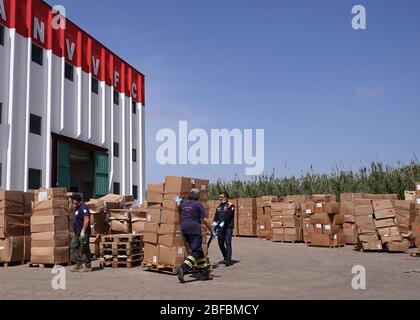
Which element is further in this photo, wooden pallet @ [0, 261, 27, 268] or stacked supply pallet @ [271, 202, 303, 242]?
stacked supply pallet @ [271, 202, 303, 242]

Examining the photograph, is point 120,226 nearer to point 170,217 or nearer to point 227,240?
point 227,240

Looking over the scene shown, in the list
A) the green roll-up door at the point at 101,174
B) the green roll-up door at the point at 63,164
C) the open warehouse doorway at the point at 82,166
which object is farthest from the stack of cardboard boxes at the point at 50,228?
the green roll-up door at the point at 101,174

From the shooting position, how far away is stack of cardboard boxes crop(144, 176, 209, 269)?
33.4 ft

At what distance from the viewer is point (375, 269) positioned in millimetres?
11008

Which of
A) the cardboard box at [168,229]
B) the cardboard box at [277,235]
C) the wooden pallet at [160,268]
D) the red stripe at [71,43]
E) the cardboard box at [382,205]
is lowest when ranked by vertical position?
the cardboard box at [277,235]

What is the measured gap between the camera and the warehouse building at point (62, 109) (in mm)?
17094

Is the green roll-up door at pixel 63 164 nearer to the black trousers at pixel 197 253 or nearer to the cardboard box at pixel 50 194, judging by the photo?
the cardboard box at pixel 50 194

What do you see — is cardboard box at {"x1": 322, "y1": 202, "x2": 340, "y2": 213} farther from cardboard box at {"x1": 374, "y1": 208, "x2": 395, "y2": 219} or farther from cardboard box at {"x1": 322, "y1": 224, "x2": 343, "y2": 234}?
cardboard box at {"x1": 374, "y1": 208, "x2": 395, "y2": 219}

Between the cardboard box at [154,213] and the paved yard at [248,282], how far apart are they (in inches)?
47.6

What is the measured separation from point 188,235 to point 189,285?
1.06m

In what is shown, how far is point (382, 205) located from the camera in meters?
15.5

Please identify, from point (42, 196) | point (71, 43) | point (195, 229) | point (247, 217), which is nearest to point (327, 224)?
point (247, 217)

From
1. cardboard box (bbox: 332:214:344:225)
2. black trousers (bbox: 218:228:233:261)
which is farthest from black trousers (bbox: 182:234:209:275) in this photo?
cardboard box (bbox: 332:214:344:225)

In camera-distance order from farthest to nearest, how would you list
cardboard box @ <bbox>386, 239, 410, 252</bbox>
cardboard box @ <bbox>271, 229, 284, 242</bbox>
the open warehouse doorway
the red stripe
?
cardboard box @ <bbox>271, 229, 284, 242</bbox>
the open warehouse doorway
the red stripe
cardboard box @ <bbox>386, 239, 410, 252</bbox>
